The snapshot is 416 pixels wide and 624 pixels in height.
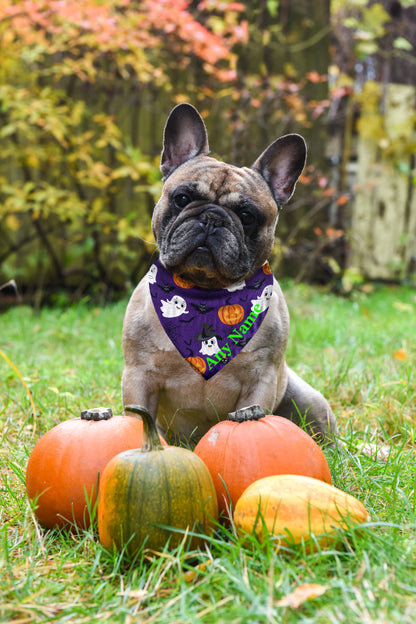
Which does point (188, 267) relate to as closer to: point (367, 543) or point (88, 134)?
point (367, 543)

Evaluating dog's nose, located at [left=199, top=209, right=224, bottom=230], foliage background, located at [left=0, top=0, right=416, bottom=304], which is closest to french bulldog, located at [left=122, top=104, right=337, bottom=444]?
dog's nose, located at [left=199, top=209, right=224, bottom=230]

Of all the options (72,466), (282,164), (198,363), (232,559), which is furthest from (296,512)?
(282,164)

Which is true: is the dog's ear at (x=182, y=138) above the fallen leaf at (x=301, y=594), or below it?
above

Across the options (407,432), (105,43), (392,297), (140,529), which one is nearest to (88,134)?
(105,43)

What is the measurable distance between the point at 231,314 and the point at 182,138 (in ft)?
2.87

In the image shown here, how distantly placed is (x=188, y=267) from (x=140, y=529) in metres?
1.15

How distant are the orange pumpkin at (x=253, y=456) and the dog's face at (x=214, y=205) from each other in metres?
0.76

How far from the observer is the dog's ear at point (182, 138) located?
8.73 ft

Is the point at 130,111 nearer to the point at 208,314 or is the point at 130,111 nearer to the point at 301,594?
the point at 208,314

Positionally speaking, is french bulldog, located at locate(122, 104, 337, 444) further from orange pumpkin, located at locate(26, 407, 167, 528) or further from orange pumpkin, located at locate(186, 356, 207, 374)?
orange pumpkin, located at locate(26, 407, 167, 528)

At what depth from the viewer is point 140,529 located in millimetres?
1608

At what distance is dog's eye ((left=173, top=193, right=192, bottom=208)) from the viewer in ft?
8.23

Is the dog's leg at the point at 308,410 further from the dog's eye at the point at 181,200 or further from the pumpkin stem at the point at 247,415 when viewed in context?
the dog's eye at the point at 181,200

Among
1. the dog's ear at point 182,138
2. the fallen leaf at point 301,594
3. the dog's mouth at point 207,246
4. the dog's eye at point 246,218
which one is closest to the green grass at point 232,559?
the fallen leaf at point 301,594
